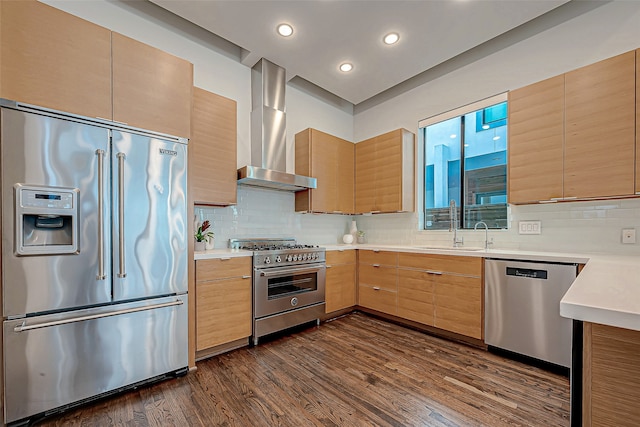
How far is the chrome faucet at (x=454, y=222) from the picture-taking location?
3278mm

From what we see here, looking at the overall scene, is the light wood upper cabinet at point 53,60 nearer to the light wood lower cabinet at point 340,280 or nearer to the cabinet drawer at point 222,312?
the cabinet drawer at point 222,312

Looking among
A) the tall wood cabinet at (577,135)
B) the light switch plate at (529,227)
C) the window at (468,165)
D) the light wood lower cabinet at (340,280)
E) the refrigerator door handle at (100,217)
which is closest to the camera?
the refrigerator door handle at (100,217)

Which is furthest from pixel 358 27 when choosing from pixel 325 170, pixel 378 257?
pixel 378 257

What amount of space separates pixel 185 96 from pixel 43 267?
1.53 m

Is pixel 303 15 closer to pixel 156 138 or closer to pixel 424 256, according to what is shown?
pixel 156 138

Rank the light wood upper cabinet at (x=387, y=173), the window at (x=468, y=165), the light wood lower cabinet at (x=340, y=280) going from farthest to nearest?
the light wood upper cabinet at (x=387, y=173) → the light wood lower cabinet at (x=340, y=280) → the window at (x=468, y=165)

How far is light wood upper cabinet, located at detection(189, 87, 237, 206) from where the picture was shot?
2.67 m

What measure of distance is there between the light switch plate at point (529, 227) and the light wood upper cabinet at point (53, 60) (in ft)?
12.2

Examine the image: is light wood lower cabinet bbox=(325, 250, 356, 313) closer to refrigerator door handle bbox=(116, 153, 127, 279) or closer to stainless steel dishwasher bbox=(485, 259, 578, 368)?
stainless steel dishwasher bbox=(485, 259, 578, 368)

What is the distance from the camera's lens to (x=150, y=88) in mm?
2100

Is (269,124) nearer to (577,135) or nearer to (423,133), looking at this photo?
(423,133)

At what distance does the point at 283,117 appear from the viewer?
138 inches

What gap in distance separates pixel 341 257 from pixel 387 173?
1.29 metres

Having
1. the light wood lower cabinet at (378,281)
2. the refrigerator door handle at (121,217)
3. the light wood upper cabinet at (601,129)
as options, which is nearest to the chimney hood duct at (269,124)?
the light wood lower cabinet at (378,281)
